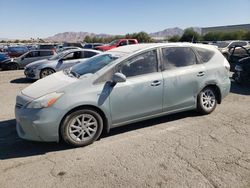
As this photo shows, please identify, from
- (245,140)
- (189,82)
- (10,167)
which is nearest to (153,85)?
(189,82)

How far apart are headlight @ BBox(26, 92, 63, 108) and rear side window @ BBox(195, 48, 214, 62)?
3.06m

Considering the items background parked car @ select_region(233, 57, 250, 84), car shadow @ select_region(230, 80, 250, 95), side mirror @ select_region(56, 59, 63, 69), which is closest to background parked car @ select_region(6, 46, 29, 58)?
side mirror @ select_region(56, 59, 63, 69)

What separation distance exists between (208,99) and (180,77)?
42.4 inches

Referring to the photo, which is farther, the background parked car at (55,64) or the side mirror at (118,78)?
the background parked car at (55,64)

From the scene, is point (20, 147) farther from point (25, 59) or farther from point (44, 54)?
point (25, 59)

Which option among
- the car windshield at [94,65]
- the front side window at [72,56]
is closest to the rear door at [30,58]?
the front side window at [72,56]

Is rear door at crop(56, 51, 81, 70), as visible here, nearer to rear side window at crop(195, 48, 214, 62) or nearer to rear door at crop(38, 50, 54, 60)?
rear door at crop(38, 50, 54, 60)

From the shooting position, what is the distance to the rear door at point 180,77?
4820mm

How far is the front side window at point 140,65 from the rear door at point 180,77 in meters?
0.24

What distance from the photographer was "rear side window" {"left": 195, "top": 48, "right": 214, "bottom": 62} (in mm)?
5352

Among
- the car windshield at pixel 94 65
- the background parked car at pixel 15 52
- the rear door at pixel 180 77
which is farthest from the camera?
the background parked car at pixel 15 52

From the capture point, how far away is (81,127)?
163 inches

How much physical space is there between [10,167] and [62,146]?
2.87 feet

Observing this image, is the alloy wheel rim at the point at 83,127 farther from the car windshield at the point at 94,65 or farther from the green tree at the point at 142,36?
the green tree at the point at 142,36
